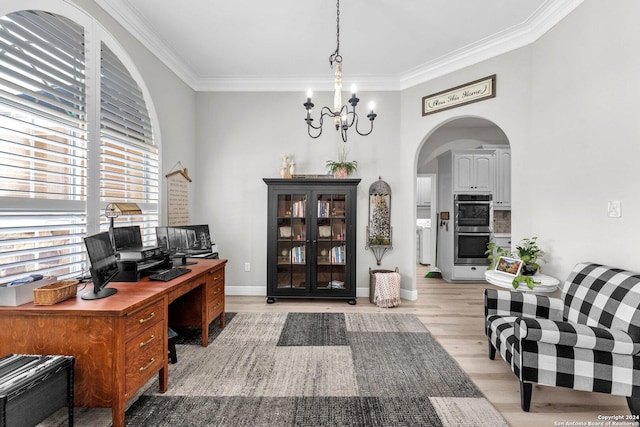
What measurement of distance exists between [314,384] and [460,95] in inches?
138

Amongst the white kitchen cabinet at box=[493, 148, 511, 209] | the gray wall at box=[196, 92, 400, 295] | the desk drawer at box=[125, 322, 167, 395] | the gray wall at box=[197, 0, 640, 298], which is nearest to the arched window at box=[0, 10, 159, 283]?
the desk drawer at box=[125, 322, 167, 395]

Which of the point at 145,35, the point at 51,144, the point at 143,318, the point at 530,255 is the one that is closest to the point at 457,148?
the point at 530,255

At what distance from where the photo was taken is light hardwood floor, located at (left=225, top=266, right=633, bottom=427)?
75.0 inches

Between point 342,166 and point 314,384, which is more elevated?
point 342,166

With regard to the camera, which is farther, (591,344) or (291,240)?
(291,240)

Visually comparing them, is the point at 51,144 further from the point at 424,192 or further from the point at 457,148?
the point at 424,192

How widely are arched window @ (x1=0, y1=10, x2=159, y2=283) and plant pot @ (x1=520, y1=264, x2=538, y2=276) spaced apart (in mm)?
3657

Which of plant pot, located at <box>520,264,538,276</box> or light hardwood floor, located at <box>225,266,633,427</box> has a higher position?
plant pot, located at <box>520,264,538,276</box>

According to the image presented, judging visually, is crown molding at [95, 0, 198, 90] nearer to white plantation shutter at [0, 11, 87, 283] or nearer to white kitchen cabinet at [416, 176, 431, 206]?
white plantation shutter at [0, 11, 87, 283]

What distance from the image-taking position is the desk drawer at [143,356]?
1687mm

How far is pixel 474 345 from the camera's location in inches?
111

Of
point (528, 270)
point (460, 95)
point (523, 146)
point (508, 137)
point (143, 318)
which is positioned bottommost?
point (143, 318)

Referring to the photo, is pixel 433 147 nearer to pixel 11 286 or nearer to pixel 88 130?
pixel 88 130

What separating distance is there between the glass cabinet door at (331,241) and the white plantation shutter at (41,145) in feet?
8.23
